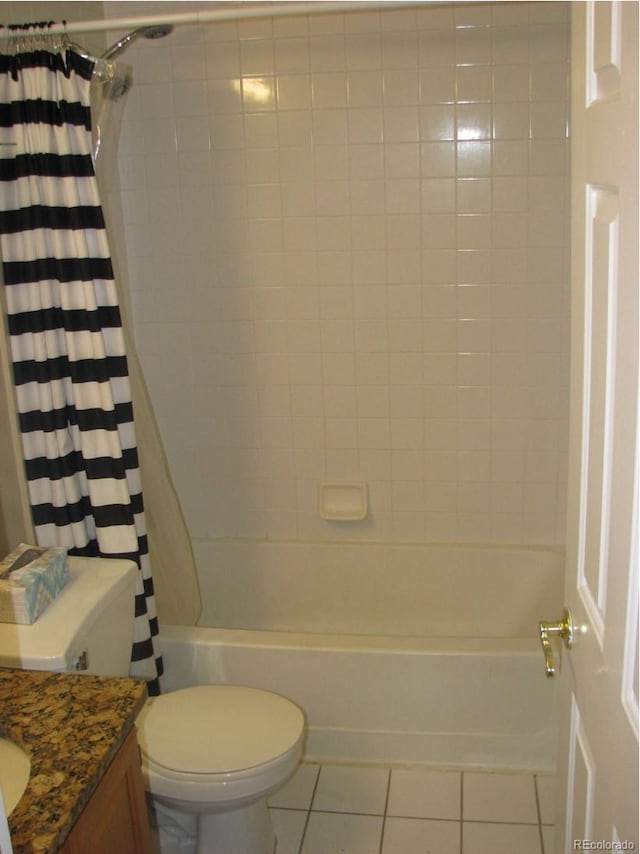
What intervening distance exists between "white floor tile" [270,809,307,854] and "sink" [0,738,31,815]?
1115mm

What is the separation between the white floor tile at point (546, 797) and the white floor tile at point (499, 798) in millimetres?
17

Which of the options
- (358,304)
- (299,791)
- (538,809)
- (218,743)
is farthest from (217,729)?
(358,304)

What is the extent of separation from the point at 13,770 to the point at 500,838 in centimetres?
140

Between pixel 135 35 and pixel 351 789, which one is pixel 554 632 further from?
pixel 135 35

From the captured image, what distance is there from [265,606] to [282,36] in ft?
6.46

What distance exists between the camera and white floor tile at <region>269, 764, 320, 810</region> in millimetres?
2316

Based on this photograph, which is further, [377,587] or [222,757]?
[377,587]

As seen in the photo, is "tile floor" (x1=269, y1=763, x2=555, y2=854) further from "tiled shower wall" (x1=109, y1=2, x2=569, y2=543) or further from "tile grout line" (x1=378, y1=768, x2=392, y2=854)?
"tiled shower wall" (x1=109, y1=2, x2=569, y2=543)

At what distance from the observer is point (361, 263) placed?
9.16ft

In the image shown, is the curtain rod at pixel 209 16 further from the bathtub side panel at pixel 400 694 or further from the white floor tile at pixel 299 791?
the white floor tile at pixel 299 791

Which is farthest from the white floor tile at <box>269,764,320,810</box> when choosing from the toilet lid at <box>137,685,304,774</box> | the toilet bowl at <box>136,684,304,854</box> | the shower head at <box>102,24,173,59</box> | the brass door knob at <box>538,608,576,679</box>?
the shower head at <box>102,24,173,59</box>

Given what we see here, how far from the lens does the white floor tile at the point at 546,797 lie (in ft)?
7.20

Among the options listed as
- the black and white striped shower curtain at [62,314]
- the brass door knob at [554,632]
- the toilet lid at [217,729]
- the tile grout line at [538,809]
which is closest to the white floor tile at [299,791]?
the toilet lid at [217,729]

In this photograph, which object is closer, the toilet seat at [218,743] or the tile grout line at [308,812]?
the toilet seat at [218,743]
